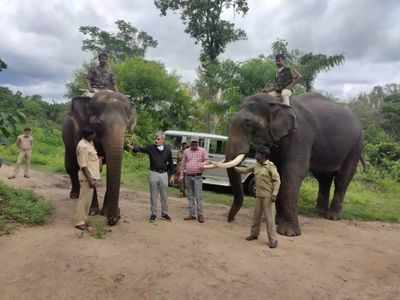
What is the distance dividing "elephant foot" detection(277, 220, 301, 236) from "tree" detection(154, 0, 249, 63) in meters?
18.4

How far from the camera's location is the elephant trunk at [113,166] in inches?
275

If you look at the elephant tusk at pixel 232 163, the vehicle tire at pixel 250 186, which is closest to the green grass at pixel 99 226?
the elephant tusk at pixel 232 163

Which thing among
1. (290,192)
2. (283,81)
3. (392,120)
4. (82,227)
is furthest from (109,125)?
(392,120)

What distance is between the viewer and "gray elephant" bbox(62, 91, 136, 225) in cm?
705

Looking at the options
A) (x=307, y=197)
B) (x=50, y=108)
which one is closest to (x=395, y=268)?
(x=307, y=197)

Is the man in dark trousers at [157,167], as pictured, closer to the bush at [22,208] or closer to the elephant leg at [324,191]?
the bush at [22,208]

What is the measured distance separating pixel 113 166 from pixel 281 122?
122 inches

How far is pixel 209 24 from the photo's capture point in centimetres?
2566

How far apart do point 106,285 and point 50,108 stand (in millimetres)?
42193

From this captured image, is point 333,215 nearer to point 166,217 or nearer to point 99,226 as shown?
point 166,217

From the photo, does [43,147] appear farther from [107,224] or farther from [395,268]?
[395,268]

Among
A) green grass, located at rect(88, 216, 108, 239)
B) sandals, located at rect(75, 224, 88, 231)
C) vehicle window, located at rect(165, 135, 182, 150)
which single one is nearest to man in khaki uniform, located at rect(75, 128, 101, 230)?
sandals, located at rect(75, 224, 88, 231)

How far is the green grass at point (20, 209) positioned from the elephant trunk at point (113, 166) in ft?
3.88

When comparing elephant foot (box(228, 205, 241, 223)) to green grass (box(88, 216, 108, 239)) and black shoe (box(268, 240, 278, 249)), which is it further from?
green grass (box(88, 216, 108, 239))
